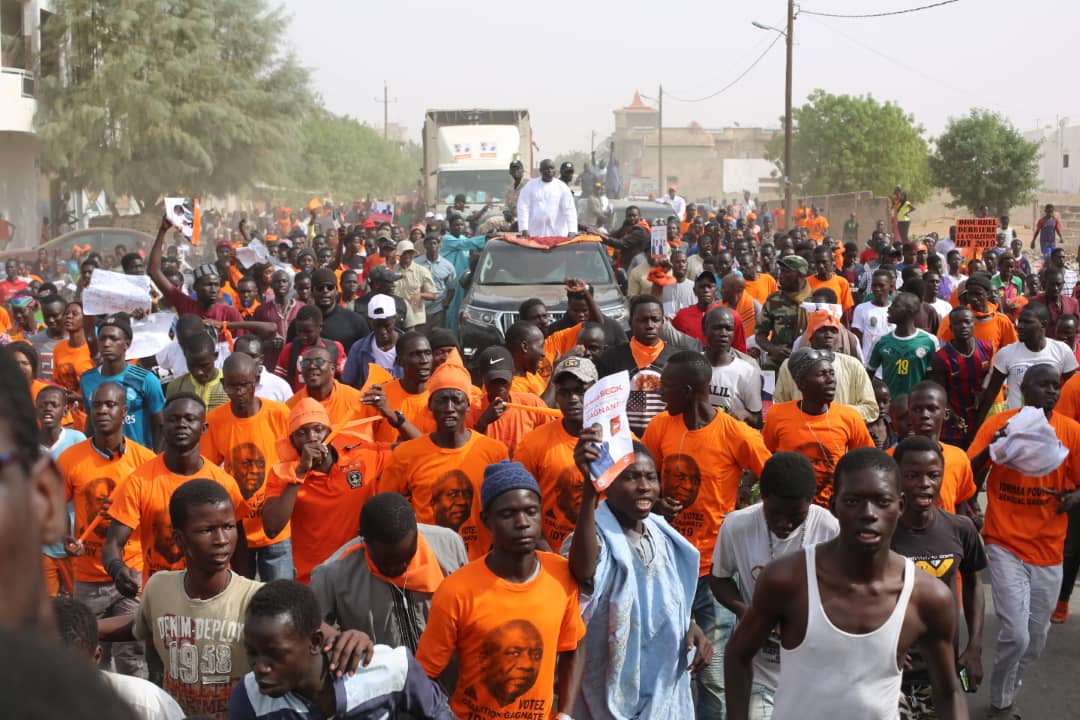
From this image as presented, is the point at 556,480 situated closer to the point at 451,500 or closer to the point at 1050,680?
the point at 451,500

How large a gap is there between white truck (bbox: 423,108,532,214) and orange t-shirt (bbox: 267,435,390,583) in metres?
20.8

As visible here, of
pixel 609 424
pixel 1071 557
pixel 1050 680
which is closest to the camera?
pixel 609 424

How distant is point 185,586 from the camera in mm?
4727

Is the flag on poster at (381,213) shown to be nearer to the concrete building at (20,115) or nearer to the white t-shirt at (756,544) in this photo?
the concrete building at (20,115)

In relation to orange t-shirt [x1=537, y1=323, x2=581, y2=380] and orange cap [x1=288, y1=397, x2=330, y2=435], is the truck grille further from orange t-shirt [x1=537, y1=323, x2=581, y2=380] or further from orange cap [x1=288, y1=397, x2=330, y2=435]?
orange cap [x1=288, y1=397, x2=330, y2=435]

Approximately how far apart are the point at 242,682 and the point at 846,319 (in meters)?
9.16

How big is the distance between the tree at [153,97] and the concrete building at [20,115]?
18.3 inches

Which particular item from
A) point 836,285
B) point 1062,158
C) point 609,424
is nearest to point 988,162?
point 836,285

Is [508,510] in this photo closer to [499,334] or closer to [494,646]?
[494,646]

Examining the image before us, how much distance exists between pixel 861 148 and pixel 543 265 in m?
43.6

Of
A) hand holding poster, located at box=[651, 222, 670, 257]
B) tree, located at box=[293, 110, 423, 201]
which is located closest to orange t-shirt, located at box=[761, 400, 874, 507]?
hand holding poster, located at box=[651, 222, 670, 257]

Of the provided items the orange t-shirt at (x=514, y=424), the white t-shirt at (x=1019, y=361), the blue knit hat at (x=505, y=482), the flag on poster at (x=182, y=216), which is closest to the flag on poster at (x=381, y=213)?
the flag on poster at (x=182, y=216)

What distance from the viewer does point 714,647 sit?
19.6 ft

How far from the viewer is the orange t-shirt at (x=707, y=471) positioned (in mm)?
6332
